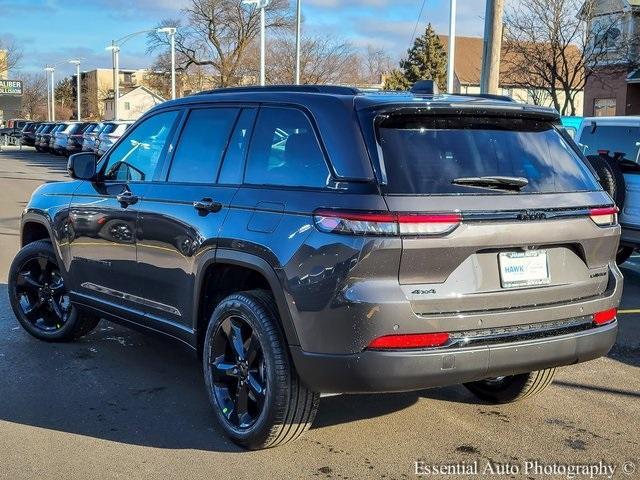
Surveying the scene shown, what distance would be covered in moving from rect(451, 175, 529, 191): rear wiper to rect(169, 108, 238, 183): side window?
1.53 m

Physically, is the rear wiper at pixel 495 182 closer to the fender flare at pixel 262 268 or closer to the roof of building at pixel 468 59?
the fender flare at pixel 262 268

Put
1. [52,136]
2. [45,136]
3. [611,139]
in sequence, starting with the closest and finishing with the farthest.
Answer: [611,139], [52,136], [45,136]

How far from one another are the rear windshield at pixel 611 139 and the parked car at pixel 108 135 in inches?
812

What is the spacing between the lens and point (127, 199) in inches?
199

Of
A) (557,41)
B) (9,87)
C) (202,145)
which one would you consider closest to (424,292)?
(202,145)

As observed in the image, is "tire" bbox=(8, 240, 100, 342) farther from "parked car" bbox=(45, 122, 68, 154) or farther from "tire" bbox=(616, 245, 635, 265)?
"parked car" bbox=(45, 122, 68, 154)

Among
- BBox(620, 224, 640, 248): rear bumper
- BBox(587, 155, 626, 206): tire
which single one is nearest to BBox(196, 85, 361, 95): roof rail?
BBox(587, 155, 626, 206): tire

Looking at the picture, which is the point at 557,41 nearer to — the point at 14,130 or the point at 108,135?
the point at 108,135

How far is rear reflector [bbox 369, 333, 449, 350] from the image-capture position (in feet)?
11.5

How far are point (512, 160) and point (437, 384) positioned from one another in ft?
4.09

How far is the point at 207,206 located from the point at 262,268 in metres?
0.68

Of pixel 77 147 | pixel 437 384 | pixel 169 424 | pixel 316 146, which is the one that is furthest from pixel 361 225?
pixel 77 147

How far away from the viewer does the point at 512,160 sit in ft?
13.1

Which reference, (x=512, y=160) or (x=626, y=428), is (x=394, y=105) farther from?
(x=626, y=428)
